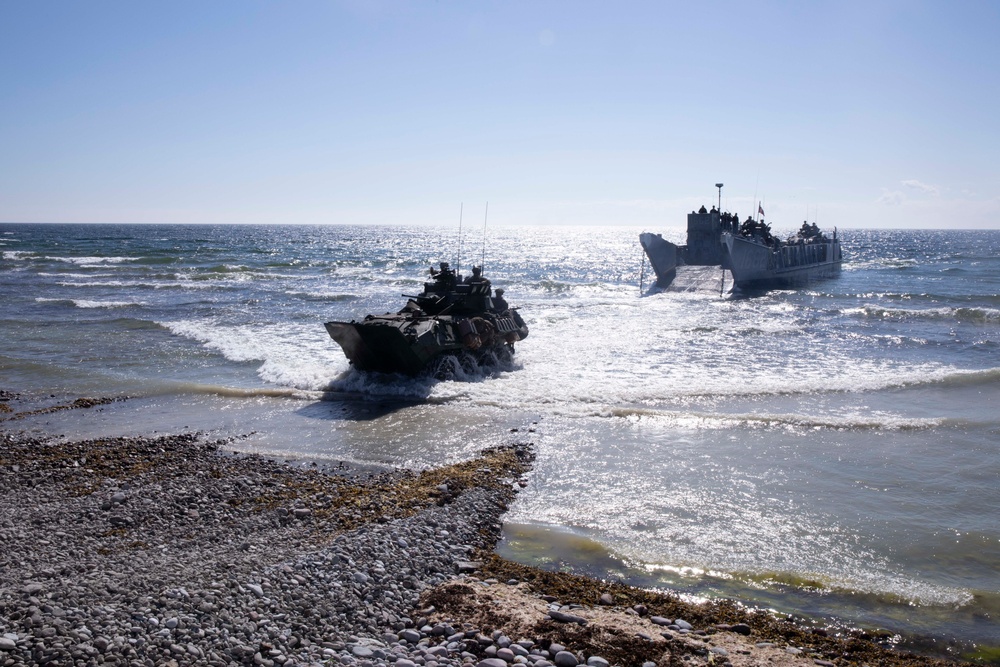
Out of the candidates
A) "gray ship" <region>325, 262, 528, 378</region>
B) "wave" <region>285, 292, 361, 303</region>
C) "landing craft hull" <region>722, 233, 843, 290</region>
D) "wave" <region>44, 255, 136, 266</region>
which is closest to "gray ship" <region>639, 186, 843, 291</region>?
"landing craft hull" <region>722, 233, 843, 290</region>

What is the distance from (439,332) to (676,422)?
19.7ft

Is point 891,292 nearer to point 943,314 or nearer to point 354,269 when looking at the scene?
point 943,314

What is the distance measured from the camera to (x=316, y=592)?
22.9 feet

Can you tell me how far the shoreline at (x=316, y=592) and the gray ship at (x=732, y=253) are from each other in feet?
125

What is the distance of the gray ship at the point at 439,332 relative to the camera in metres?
17.2

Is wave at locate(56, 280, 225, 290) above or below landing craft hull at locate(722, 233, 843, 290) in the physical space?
below

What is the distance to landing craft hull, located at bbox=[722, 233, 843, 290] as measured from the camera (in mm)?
44938

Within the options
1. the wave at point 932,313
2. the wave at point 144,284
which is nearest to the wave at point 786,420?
the wave at point 932,313

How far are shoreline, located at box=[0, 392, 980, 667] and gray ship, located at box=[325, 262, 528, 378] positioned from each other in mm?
7080

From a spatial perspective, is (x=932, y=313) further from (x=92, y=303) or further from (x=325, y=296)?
(x=92, y=303)

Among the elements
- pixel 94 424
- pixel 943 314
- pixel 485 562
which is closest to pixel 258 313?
pixel 94 424

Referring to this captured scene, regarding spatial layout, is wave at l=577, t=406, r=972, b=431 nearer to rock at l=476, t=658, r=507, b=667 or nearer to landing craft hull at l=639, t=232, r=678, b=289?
rock at l=476, t=658, r=507, b=667

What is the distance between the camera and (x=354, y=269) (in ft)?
208

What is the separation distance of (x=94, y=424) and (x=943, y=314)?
33.1 meters
